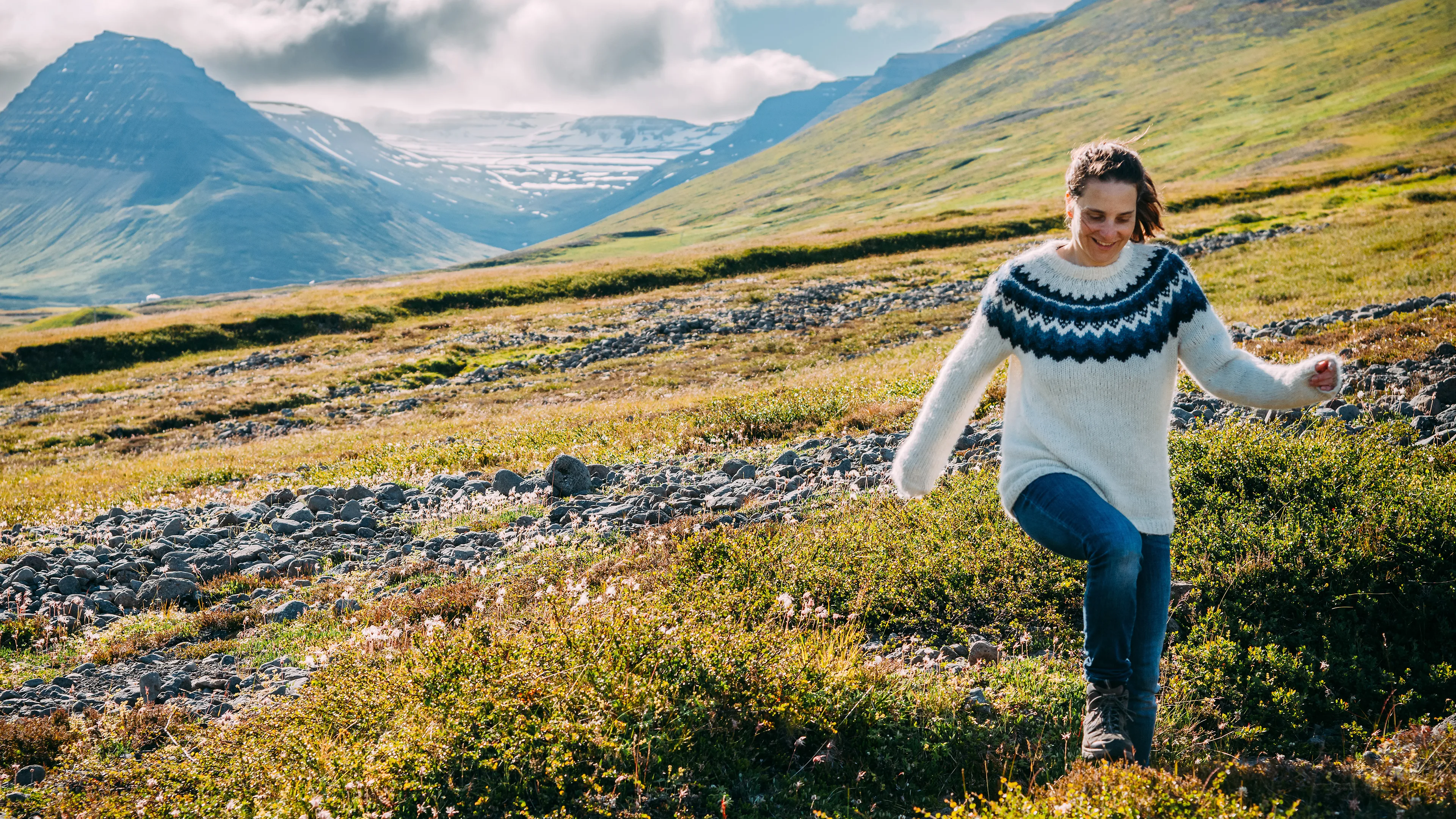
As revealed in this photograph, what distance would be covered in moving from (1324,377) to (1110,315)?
1.15 metres

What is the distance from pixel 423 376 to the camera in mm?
33500

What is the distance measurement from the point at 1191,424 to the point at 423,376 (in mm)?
29912

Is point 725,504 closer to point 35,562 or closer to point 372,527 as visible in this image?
point 372,527

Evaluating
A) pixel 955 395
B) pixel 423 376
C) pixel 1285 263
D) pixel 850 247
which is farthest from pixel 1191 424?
pixel 850 247

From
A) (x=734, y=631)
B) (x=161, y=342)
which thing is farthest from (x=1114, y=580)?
(x=161, y=342)

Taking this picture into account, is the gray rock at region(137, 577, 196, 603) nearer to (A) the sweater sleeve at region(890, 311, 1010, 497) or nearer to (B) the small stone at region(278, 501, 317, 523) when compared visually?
(B) the small stone at region(278, 501, 317, 523)

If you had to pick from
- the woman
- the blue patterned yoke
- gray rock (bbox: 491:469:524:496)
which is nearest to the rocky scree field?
gray rock (bbox: 491:469:524:496)

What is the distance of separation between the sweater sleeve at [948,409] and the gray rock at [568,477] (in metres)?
7.13

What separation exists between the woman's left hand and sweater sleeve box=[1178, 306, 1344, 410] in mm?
138

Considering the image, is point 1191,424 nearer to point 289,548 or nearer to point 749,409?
point 749,409

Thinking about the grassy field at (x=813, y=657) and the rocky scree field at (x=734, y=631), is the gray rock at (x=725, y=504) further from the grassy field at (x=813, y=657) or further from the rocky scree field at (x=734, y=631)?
the grassy field at (x=813, y=657)

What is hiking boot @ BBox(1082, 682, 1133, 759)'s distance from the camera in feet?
14.6

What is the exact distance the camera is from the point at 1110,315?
479 centimetres

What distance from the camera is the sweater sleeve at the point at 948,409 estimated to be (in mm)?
5051
